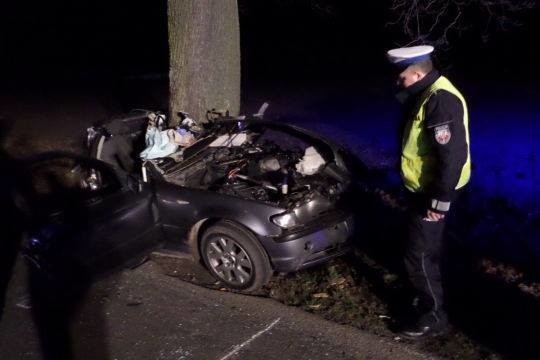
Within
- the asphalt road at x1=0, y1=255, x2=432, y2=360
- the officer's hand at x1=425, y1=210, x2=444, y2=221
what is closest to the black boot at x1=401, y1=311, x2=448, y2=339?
the asphalt road at x1=0, y1=255, x2=432, y2=360

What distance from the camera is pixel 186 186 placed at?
4.98m

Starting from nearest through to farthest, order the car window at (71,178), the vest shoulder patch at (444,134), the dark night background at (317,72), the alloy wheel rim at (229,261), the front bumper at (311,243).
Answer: the vest shoulder patch at (444,134), the front bumper at (311,243), the alloy wheel rim at (229,261), the car window at (71,178), the dark night background at (317,72)

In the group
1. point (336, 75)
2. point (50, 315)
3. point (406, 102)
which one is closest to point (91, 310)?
point (50, 315)

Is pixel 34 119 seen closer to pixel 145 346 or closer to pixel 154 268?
pixel 154 268

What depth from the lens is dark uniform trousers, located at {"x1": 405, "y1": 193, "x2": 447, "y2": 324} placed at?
3.68 meters

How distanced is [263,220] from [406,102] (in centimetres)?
153

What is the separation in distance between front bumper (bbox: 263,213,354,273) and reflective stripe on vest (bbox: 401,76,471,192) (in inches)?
38.1

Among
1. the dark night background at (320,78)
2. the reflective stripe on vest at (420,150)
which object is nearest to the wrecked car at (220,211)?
the reflective stripe on vest at (420,150)

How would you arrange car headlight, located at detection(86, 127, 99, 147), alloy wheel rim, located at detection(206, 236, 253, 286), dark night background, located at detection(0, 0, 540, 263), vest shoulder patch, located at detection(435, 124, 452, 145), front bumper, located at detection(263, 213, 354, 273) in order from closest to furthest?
1. vest shoulder patch, located at detection(435, 124, 452, 145)
2. front bumper, located at detection(263, 213, 354, 273)
3. alloy wheel rim, located at detection(206, 236, 253, 286)
4. car headlight, located at detection(86, 127, 99, 147)
5. dark night background, located at detection(0, 0, 540, 263)

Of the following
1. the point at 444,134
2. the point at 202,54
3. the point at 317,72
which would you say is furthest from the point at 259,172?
the point at 317,72

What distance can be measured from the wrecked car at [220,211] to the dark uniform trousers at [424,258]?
90 cm

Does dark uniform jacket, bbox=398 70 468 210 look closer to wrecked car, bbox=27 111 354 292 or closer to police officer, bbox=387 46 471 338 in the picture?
police officer, bbox=387 46 471 338

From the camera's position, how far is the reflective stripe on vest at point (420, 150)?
11.4ft

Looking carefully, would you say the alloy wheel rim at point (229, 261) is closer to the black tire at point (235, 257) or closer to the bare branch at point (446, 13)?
the black tire at point (235, 257)
